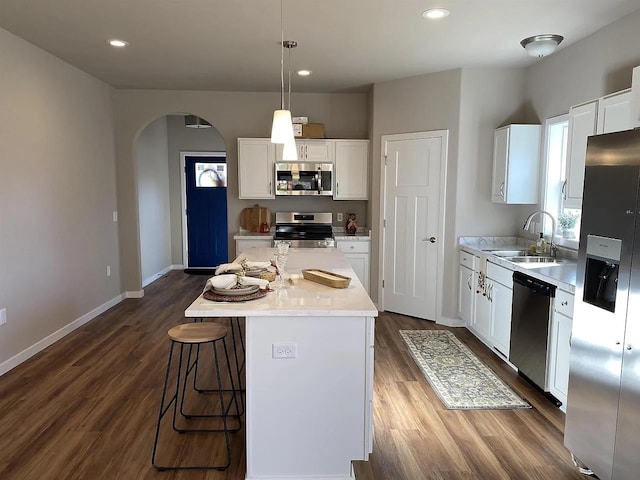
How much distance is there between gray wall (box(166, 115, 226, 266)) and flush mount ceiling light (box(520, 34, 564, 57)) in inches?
208

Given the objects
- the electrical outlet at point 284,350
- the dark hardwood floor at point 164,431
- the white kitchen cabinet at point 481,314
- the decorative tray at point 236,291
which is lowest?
the dark hardwood floor at point 164,431

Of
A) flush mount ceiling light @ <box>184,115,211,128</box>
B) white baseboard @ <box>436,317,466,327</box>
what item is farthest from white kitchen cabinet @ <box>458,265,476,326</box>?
flush mount ceiling light @ <box>184,115,211,128</box>

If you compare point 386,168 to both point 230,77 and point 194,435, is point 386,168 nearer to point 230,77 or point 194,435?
point 230,77

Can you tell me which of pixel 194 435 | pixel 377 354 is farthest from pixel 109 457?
pixel 377 354

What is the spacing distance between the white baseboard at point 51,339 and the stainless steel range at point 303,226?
2239 mm

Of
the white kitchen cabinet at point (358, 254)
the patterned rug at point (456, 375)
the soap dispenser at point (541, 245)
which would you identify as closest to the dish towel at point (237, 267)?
the patterned rug at point (456, 375)

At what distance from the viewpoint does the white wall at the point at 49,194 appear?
3611mm

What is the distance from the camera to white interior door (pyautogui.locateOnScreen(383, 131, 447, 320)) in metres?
4.86

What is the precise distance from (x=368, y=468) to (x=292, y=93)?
479 centimetres

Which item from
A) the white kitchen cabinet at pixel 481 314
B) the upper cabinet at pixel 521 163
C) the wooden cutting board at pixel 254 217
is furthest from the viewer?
the wooden cutting board at pixel 254 217

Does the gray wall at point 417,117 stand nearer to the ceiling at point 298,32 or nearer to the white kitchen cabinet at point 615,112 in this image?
the ceiling at point 298,32

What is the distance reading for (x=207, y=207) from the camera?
7859mm

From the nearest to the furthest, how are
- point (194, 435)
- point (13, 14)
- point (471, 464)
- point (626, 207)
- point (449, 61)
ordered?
point (626, 207)
point (471, 464)
point (194, 435)
point (13, 14)
point (449, 61)

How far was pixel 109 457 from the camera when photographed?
8.02 feet
